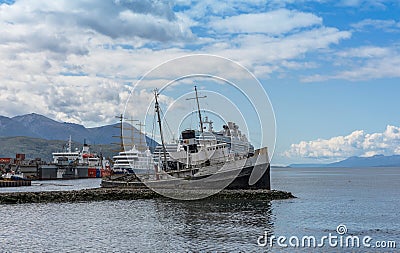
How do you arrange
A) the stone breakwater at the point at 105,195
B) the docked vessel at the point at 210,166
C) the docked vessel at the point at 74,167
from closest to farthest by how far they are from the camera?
the stone breakwater at the point at 105,195, the docked vessel at the point at 210,166, the docked vessel at the point at 74,167

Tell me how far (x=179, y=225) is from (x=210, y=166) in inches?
1051

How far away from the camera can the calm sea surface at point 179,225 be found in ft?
105

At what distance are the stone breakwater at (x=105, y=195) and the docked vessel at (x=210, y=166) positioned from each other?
151 inches

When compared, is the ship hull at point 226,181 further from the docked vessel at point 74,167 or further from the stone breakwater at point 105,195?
the docked vessel at point 74,167

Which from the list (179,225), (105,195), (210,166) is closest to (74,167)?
(105,195)

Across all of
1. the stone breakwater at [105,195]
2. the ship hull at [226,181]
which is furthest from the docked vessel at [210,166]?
the stone breakwater at [105,195]

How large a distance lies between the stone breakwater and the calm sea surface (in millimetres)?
3015

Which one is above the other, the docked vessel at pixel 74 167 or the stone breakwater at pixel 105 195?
the docked vessel at pixel 74 167

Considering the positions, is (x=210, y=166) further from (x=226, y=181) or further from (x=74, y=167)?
(x=74, y=167)

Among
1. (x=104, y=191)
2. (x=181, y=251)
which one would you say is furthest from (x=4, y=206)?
(x=181, y=251)

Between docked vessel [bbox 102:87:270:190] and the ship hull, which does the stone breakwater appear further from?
docked vessel [bbox 102:87:270:190]

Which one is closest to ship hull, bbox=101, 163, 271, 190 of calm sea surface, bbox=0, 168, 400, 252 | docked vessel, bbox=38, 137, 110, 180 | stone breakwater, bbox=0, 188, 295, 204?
stone breakwater, bbox=0, 188, 295, 204

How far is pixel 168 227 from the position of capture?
39.4 metres

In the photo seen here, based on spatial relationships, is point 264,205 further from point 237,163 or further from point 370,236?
point 370,236
